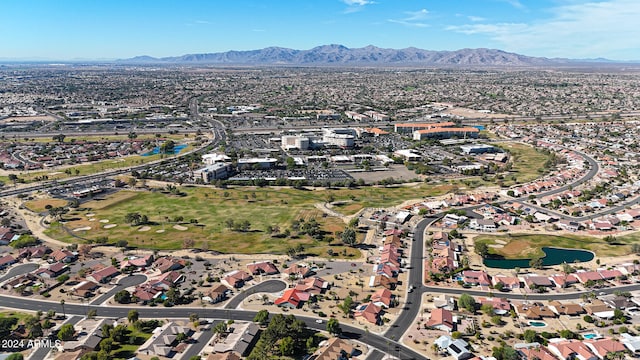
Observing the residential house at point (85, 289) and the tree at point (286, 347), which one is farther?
the residential house at point (85, 289)

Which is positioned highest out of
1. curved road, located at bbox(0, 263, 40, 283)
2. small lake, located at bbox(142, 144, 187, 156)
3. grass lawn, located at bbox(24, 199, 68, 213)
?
small lake, located at bbox(142, 144, 187, 156)

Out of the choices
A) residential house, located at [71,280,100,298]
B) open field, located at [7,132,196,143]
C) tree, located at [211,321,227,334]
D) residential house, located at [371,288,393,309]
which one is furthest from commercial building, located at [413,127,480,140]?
residential house, located at [71,280,100,298]

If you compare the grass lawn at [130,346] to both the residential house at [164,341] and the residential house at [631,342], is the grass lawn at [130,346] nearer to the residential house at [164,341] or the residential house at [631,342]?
the residential house at [164,341]

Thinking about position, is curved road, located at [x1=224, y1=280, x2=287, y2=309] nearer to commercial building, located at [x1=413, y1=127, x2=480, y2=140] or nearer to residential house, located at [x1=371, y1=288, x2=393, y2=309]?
residential house, located at [x1=371, y1=288, x2=393, y2=309]

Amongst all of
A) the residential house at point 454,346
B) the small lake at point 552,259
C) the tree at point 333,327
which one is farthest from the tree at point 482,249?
the tree at point 333,327

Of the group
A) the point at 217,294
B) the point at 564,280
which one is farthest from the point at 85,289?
the point at 564,280

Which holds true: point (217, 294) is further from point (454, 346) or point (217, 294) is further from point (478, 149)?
point (478, 149)

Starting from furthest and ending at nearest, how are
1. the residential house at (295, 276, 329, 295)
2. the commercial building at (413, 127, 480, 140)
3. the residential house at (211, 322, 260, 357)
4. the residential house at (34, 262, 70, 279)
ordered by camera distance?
the commercial building at (413, 127, 480, 140)
the residential house at (34, 262, 70, 279)
the residential house at (295, 276, 329, 295)
the residential house at (211, 322, 260, 357)

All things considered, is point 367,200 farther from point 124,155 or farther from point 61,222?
point 124,155
